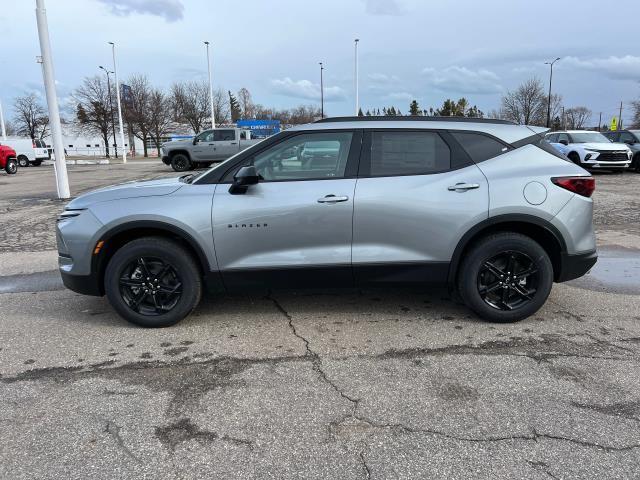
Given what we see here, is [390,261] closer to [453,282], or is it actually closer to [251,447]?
[453,282]

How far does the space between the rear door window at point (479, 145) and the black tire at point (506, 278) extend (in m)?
0.70

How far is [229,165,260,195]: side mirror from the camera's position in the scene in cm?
404

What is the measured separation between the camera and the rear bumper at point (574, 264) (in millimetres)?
4281

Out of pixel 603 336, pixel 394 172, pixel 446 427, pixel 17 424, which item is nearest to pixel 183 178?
pixel 394 172

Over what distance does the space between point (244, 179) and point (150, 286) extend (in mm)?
1271

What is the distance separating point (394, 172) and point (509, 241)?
3.76ft

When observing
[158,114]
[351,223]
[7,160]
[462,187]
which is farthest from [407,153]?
[158,114]

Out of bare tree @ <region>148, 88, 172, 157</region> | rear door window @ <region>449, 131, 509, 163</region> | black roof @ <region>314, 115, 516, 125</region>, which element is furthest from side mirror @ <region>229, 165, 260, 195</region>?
bare tree @ <region>148, 88, 172, 157</region>

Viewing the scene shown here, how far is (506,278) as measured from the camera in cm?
433

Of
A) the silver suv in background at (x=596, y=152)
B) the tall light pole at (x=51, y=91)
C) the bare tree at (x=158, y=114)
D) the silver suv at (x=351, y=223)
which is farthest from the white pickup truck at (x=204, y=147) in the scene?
the bare tree at (x=158, y=114)

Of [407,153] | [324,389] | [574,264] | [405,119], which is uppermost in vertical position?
[405,119]

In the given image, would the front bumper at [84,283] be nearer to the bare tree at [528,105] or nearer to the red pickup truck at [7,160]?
the red pickup truck at [7,160]

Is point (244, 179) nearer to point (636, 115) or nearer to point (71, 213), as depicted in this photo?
point (71, 213)

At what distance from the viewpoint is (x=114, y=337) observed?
4.23 m
